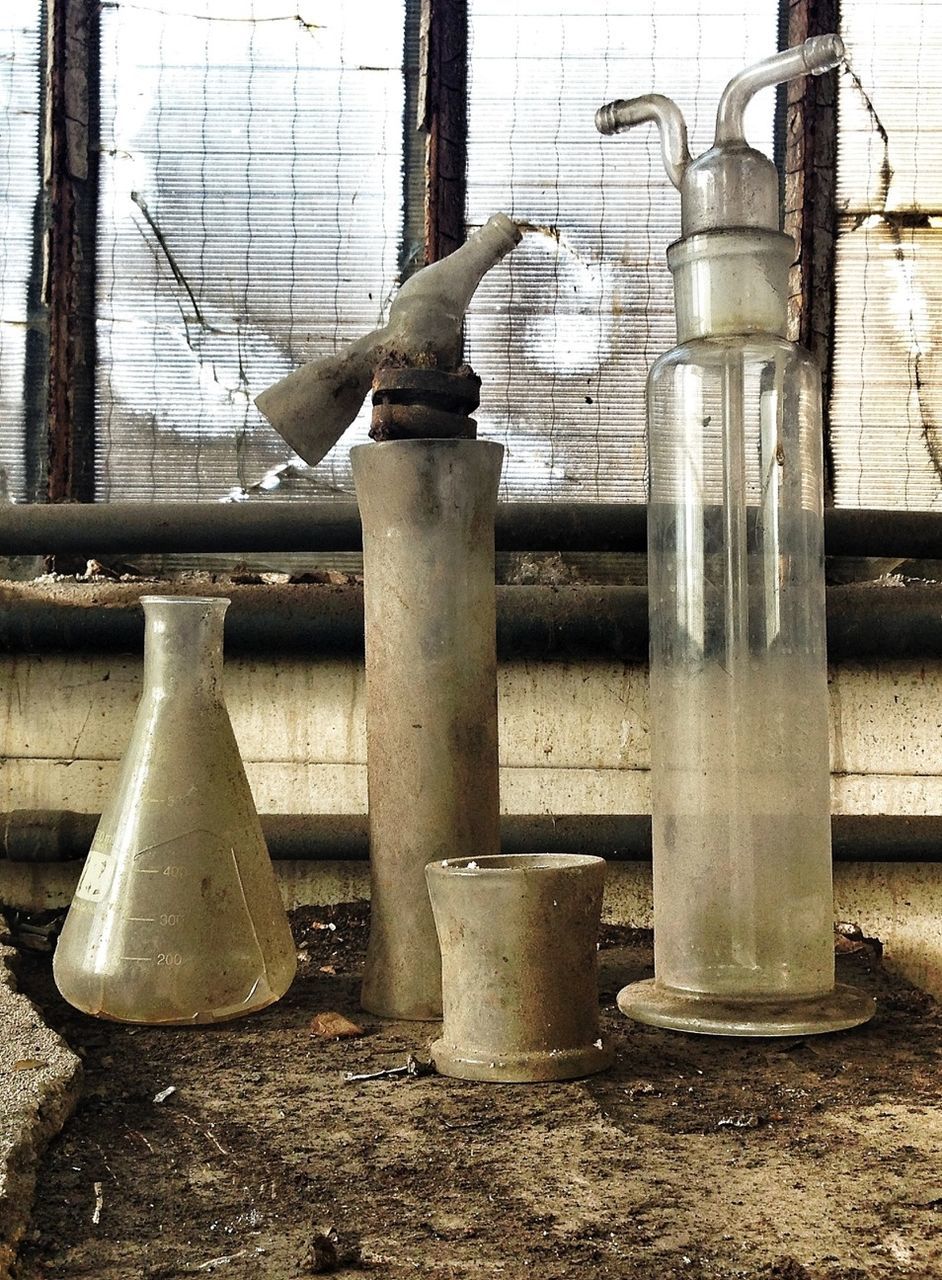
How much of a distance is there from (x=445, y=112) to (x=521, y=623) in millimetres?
801

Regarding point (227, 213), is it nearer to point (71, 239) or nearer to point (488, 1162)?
point (71, 239)

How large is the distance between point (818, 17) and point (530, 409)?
69 centimetres

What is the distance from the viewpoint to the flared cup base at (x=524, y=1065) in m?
1.00

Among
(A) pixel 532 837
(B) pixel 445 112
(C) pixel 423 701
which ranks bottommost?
(A) pixel 532 837

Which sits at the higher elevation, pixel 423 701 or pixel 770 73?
pixel 770 73

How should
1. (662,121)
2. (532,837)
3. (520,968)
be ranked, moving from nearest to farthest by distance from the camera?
1. (520,968)
2. (662,121)
3. (532,837)

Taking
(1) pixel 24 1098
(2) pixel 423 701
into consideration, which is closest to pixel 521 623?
(2) pixel 423 701

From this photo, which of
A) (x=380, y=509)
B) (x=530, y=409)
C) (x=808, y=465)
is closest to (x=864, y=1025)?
(x=808, y=465)

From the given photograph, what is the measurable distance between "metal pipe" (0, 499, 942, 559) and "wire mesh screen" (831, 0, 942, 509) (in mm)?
196

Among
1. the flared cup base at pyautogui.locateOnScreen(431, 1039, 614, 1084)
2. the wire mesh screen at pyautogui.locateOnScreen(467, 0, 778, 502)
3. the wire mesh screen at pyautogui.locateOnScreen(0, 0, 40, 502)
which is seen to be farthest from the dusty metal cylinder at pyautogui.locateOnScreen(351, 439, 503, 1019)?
the wire mesh screen at pyautogui.locateOnScreen(0, 0, 40, 502)

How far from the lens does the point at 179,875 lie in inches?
45.9

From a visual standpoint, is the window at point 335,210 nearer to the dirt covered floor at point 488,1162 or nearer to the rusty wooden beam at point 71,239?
the rusty wooden beam at point 71,239

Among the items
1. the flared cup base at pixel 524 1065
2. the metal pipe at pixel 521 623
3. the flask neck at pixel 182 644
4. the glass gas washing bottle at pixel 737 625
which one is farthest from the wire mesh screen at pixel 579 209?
the flared cup base at pixel 524 1065

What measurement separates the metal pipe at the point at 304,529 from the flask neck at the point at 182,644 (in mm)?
414
